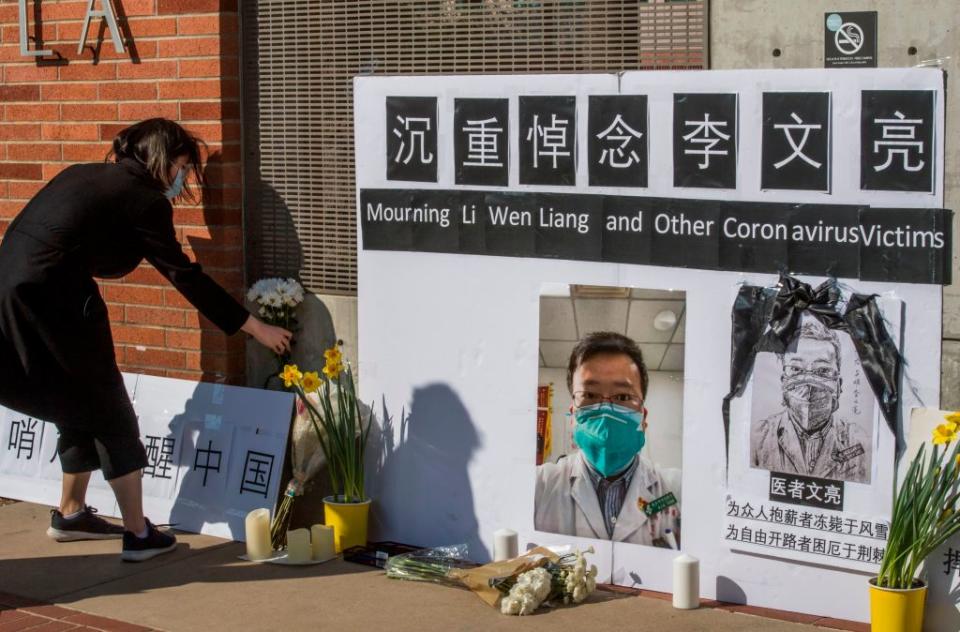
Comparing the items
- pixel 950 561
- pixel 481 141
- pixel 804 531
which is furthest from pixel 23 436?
pixel 950 561

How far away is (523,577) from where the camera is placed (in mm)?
5332

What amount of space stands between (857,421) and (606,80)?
1.63 m

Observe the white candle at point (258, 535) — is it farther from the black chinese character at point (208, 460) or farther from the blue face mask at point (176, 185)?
the blue face mask at point (176, 185)

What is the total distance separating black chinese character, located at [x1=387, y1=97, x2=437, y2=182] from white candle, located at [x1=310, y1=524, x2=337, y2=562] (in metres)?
1.56

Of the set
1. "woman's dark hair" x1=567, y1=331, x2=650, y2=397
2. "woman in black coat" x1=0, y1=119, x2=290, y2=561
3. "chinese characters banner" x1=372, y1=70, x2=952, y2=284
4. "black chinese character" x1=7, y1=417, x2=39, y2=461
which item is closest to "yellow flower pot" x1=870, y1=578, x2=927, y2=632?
"chinese characters banner" x1=372, y1=70, x2=952, y2=284

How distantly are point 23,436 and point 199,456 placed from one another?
119 cm

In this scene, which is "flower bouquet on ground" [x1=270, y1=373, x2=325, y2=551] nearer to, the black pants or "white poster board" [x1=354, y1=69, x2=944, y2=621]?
"white poster board" [x1=354, y1=69, x2=944, y2=621]

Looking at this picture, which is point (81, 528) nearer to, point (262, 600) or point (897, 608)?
point (262, 600)

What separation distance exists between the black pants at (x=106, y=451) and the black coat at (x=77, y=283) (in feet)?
0.21

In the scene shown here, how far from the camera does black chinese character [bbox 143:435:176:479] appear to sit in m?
6.73

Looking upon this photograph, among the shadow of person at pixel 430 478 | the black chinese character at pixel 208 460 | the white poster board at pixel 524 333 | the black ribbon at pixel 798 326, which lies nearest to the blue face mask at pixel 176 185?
the white poster board at pixel 524 333

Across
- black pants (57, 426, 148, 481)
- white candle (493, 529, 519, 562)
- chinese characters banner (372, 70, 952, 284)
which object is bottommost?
white candle (493, 529, 519, 562)

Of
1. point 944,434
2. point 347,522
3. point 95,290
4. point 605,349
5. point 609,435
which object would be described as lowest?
point 347,522

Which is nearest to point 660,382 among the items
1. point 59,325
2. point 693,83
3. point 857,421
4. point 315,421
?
point 857,421
